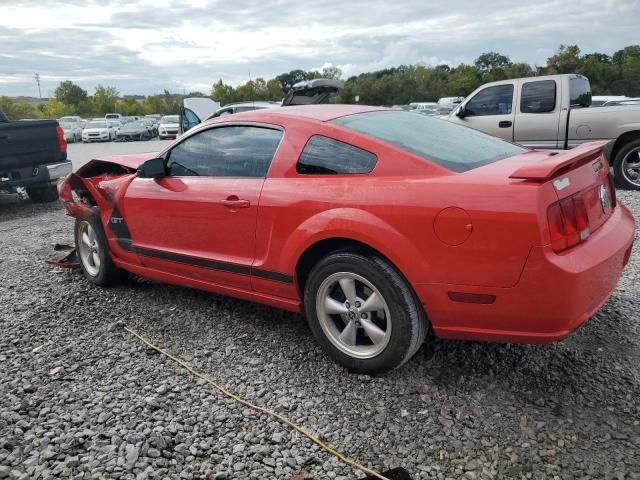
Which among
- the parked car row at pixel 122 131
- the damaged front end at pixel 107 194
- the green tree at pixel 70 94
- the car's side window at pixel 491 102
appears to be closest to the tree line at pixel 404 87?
the green tree at pixel 70 94

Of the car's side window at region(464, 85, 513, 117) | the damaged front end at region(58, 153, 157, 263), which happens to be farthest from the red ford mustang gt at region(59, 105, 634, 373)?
the car's side window at region(464, 85, 513, 117)

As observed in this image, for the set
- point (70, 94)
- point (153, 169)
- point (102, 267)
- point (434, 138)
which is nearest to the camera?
point (434, 138)

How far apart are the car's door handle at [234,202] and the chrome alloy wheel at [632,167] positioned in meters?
6.82

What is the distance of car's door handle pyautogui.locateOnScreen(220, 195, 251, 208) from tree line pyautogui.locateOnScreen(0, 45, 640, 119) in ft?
94.7

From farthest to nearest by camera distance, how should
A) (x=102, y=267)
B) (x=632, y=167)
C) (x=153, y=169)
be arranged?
(x=632, y=167)
(x=102, y=267)
(x=153, y=169)

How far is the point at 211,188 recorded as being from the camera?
11.7 feet

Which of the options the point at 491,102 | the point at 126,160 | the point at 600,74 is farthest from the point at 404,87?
the point at 126,160

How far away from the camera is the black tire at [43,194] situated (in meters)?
9.49

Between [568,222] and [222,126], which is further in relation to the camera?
[222,126]

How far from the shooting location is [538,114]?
8.63m

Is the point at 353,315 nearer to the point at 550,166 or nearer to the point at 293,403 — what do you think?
the point at 293,403

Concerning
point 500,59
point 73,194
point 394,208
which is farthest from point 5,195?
point 500,59

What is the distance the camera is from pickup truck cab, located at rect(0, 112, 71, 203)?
26.6 ft

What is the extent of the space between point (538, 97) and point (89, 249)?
23.7 feet
